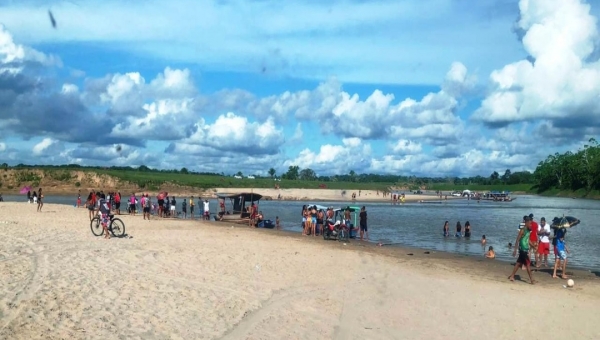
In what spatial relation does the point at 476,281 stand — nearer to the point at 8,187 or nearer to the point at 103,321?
the point at 103,321

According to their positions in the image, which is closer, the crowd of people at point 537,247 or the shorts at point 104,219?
the crowd of people at point 537,247

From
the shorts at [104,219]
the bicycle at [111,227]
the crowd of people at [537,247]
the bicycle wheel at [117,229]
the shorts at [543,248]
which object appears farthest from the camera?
the bicycle wheel at [117,229]

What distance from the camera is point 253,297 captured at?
39.3 feet

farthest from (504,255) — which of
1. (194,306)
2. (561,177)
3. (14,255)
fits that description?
(561,177)

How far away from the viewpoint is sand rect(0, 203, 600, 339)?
30.0 ft

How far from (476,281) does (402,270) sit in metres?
2.55

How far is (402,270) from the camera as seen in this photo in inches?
717

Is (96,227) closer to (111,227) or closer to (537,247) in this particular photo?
(111,227)

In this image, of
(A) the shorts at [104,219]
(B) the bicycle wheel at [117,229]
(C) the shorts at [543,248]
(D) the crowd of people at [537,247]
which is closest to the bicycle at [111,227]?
(B) the bicycle wheel at [117,229]

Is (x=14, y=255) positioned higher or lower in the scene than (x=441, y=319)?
higher

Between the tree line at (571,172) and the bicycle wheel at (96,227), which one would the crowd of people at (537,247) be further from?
the tree line at (571,172)

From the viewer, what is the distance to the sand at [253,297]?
30.0ft

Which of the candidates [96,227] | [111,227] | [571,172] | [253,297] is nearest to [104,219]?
[111,227]

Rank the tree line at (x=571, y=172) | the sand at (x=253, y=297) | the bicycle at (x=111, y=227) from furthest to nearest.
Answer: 1. the tree line at (x=571, y=172)
2. the bicycle at (x=111, y=227)
3. the sand at (x=253, y=297)
